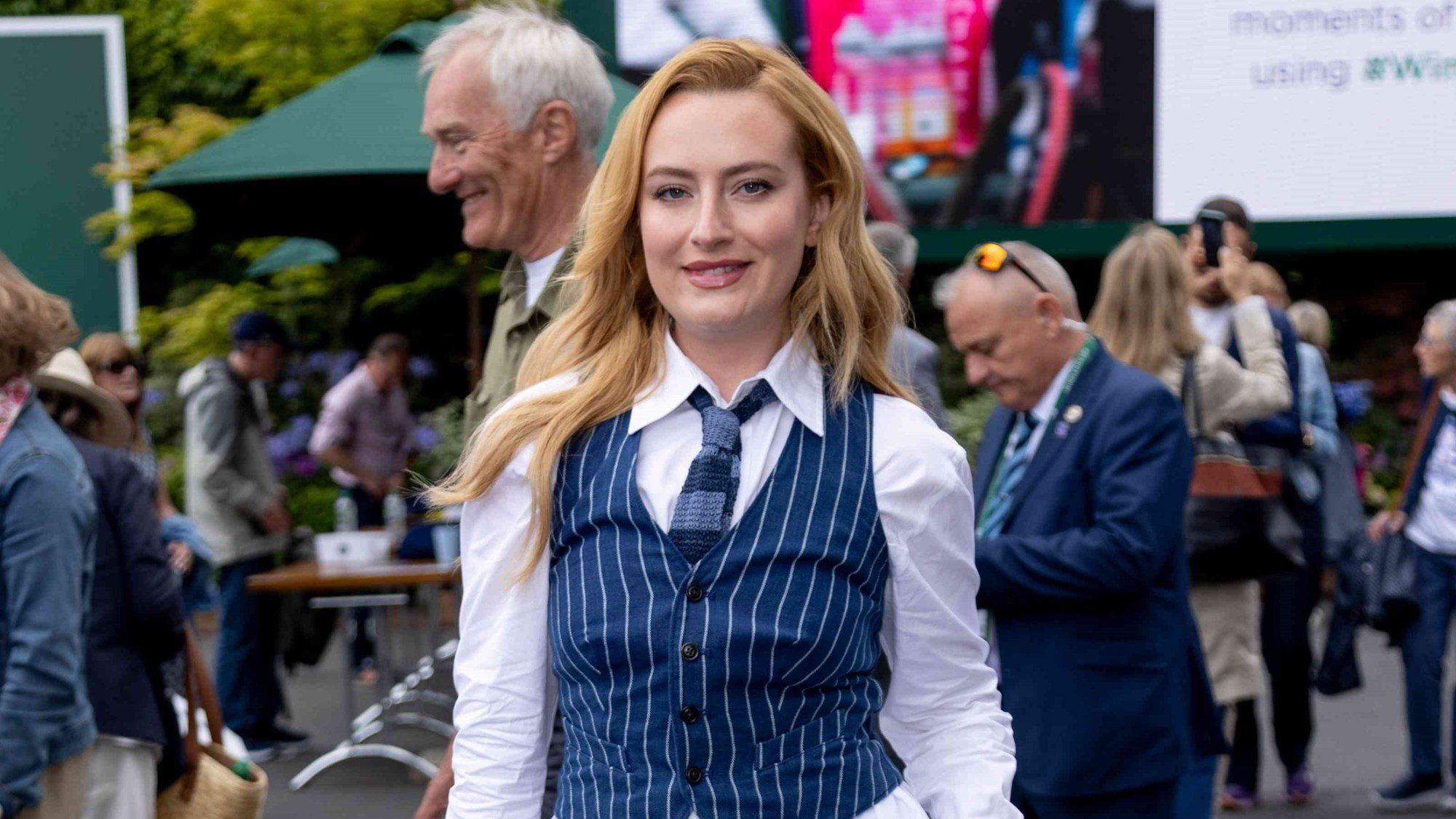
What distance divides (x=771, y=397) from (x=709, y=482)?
154 millimetres

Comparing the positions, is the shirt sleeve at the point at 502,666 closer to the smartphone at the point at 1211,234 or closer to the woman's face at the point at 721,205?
the woman's face at the point at 721,205

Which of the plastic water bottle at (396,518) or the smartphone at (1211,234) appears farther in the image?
the plastic water bottle at (396,518)

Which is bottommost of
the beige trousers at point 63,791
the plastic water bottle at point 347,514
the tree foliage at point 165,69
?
the plastic water bottle at point 347,514

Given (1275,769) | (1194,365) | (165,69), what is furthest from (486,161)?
(165,69)

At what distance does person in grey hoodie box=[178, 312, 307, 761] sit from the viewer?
332 inches

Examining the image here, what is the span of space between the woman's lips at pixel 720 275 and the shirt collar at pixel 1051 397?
1.99 m

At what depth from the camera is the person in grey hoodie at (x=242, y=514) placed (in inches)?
332

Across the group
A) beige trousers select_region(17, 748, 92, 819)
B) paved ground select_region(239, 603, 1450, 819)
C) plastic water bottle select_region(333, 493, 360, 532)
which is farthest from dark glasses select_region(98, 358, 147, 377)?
Result: beige trousers select_region(17, 748, 92, 819)

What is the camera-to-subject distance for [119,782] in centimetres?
370

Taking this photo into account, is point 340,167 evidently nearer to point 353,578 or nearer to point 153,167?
point 353,578

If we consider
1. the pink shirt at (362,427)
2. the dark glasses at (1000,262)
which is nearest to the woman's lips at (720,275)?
the dark glasses at (1000,262)

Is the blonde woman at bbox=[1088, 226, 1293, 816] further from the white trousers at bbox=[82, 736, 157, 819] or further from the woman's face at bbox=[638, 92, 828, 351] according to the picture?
the woman's face at bbox=[638, 92, 828, 351]

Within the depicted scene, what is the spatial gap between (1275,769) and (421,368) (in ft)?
35.6

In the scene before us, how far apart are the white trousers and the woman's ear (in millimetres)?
2218
